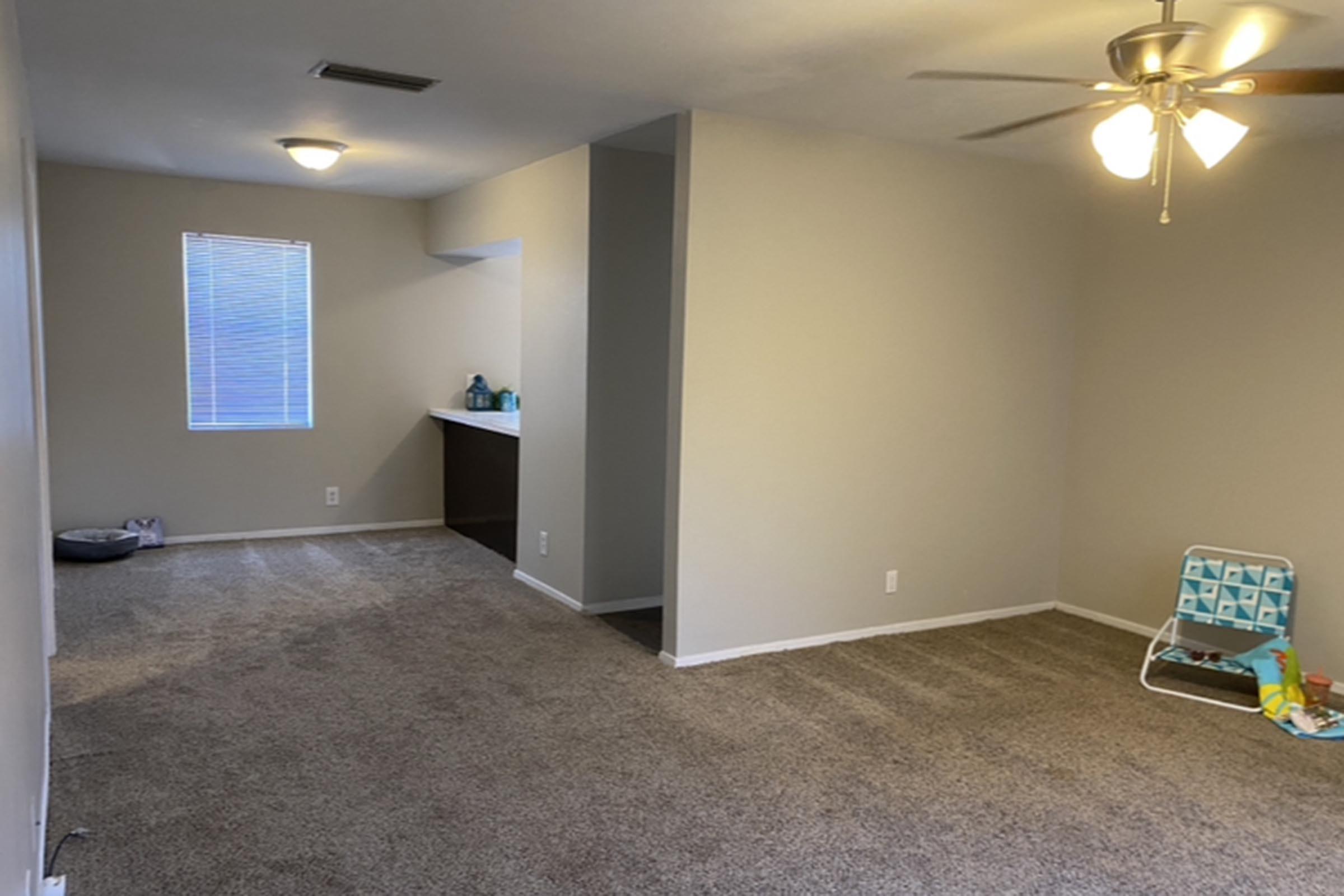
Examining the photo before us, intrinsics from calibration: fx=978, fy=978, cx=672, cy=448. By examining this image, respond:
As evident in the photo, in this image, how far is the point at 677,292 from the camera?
4.10 metres

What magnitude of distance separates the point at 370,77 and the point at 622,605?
2.77 metres

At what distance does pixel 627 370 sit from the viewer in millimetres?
4965

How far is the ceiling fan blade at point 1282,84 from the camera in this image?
7.79 feet

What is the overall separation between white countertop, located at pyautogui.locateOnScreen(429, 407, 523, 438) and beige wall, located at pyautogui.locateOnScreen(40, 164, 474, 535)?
0.44 feet

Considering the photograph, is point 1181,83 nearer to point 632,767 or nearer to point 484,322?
point 632,767

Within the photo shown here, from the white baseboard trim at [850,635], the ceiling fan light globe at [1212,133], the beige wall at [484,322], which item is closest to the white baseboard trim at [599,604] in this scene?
the white baseboard trim at [850,635]

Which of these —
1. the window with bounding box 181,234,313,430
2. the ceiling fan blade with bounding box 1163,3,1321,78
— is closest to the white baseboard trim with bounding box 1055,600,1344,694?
the ceiling fan blade with bounding box 1163,3,1321,78

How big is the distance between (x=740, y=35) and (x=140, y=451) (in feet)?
16.4

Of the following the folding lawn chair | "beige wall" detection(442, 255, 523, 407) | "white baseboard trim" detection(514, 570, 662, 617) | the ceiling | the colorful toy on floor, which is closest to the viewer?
the ceiling

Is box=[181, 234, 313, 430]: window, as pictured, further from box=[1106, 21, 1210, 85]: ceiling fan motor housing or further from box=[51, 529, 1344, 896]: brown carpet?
box=[1106, 21, 1210, 85]: ceiling fan motor housing

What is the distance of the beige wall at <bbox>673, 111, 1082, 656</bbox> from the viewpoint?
4172 mm

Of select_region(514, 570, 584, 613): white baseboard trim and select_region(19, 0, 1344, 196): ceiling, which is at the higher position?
select_region(19, 0, 1344, 196): ceiling

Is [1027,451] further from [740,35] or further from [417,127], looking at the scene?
[417,127]

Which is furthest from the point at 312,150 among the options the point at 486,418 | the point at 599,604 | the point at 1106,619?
the point at 1106,619
